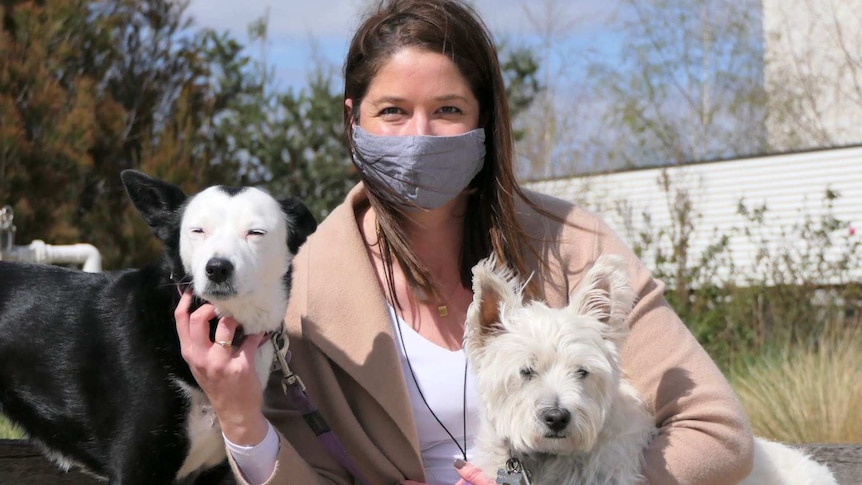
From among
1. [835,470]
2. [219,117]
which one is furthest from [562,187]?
[835,470]

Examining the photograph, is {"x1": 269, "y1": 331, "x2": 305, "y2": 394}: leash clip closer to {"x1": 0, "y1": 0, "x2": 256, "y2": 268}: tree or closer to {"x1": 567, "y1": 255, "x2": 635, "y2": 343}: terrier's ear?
{"x1": 567, "y1": 255, "x2": 635, "y2": 343}: terrier's ear

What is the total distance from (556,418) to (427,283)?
0.85m

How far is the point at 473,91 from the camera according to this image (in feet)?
10.8

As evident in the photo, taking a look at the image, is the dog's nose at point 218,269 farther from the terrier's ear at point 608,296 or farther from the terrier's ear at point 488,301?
the terrier's ear at point 608,296

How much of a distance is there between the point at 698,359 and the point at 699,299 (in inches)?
256

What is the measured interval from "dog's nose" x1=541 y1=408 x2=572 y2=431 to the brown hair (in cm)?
66

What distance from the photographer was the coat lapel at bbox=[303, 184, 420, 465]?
120 inches

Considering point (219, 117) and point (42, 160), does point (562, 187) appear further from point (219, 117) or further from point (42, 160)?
point (42, 160)

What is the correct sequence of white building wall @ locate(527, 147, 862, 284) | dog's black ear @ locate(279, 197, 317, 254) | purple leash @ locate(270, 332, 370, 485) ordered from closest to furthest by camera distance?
dog's black ear @ locate(279, 197, 317, 254), purple leash @ locate(270, 332, 370, 485), white building wall @ locate(527, 147, 862, 284)

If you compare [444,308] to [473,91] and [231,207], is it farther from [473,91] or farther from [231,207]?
[231,207]

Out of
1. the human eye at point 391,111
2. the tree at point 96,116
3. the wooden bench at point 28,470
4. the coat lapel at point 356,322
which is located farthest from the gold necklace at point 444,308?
the tree at point 96,116

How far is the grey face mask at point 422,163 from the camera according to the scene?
318cm

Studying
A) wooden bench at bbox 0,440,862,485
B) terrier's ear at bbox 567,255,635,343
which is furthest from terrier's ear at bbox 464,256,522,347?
wooden bench at bbox 0,440,862,485

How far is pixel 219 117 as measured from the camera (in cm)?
1239
